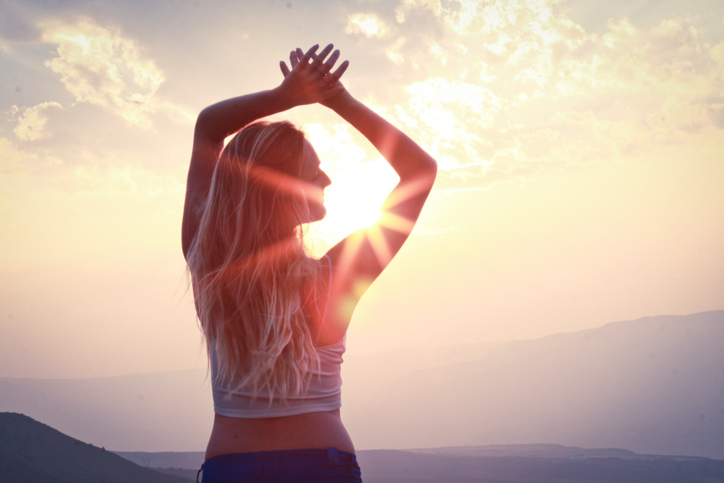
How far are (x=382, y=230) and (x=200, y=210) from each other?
906 millimetres

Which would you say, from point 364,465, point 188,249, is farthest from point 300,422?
point 364,465

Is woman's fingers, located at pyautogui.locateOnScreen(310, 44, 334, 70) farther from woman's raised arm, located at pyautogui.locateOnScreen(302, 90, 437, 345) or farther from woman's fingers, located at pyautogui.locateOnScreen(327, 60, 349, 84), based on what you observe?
woman's raised arm, located at pyautogui.locateOnScreen(302, 90, 437, 345)

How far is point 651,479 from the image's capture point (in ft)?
317

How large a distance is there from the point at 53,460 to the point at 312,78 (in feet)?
199

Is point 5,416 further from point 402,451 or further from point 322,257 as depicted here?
point 402,451

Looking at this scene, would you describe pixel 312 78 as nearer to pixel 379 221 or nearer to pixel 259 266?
pixel 379 221

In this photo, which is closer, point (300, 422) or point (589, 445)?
point (300, 422)

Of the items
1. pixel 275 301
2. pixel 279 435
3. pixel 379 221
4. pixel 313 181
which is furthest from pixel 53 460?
pixel 379 221

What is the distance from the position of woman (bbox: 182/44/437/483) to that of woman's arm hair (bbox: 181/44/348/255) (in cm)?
1

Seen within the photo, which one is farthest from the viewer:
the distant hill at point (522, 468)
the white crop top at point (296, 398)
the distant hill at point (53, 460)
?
the distant hill at point (522, 468)

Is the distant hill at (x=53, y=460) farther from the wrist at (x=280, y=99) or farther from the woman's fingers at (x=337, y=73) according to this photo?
the woman's fingers at (x=337, y=73)

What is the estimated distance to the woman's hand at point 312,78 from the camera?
7.00 ft

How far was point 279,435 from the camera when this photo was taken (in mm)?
1833

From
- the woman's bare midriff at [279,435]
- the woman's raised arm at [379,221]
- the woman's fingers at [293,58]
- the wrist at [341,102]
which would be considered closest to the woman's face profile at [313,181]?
the woman's raised arm at [379,221]
